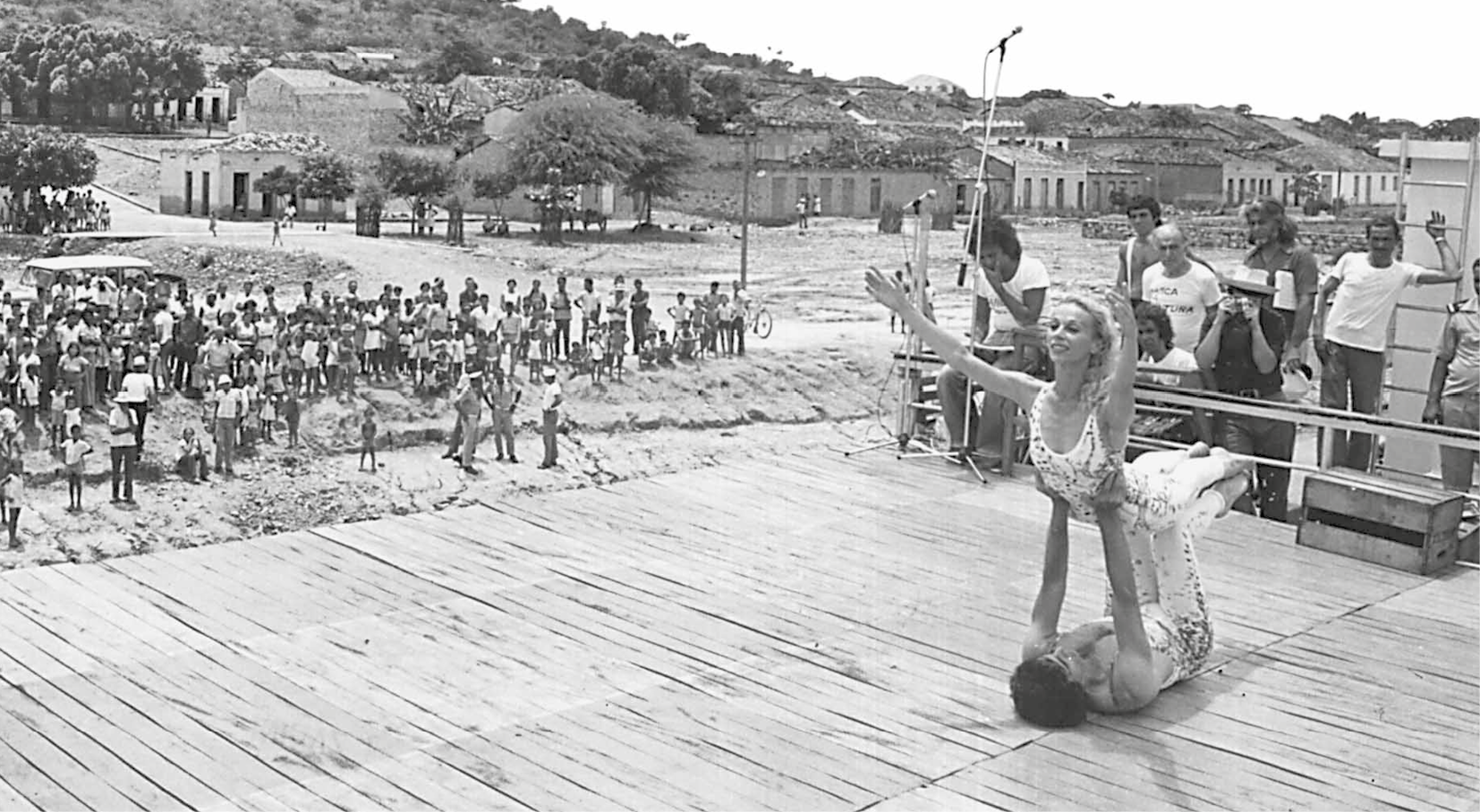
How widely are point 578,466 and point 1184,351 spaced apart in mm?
12120

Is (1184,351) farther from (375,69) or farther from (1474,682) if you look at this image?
(375,69)

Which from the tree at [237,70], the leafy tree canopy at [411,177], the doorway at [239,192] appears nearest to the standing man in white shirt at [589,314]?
the leafy tree canopy at [411,177]

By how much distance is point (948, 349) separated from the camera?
490 centimetres

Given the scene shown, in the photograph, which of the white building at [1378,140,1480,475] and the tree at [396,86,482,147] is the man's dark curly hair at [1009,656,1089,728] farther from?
the tree at [396,86,482,147]

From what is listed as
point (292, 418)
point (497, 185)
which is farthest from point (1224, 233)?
point (292, 418)

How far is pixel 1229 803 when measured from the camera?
173 inches

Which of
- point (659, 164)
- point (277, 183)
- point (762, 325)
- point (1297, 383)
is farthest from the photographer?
point (659, 164)

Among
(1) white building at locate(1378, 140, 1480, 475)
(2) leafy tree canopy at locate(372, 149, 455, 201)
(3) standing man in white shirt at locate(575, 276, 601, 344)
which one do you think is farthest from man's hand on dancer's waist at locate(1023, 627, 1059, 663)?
(2) leafy tree canopy at locate(372, 149, 455, 201)

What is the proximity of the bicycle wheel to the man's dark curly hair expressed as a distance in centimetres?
2473

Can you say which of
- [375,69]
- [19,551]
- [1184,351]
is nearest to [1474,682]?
[1184,351]

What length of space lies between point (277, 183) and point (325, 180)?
66.9 inches

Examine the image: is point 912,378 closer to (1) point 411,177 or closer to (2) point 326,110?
(1) point 411,177

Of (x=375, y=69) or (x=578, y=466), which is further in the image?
(x=375, y=69)

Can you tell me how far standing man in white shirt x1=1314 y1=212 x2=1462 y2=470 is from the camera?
27.6 feet
